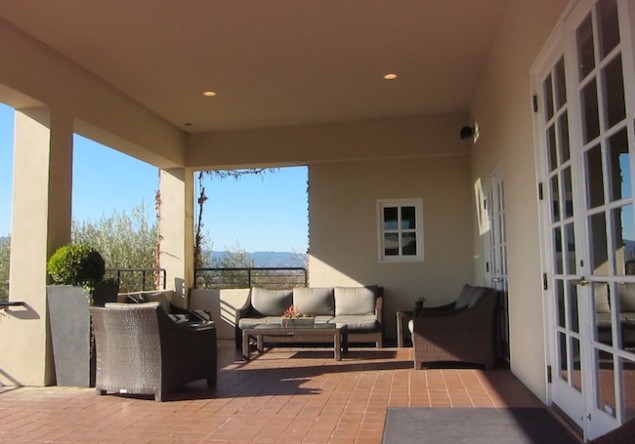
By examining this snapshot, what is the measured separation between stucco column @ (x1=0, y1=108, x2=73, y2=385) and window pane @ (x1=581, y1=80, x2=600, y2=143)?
14.5ft

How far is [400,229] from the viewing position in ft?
25.6

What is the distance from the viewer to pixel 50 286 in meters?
4.86

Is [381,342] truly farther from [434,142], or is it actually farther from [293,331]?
[434,142]

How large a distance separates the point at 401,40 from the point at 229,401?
348 cm

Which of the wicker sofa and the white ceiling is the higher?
the white ceiling

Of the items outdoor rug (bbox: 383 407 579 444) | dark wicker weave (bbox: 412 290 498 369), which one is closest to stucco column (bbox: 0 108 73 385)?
outdoor rug (bbox: 383 407 579 444)

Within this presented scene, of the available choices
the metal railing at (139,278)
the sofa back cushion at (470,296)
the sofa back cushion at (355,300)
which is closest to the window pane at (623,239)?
the sofa back cushion at (470,296)

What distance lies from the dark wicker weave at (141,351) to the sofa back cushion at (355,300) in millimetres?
3211

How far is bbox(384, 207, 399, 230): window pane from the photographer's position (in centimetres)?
782

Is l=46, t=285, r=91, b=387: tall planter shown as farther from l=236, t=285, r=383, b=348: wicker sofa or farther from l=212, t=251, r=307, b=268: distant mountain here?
l=212, t=251, r=307, b=268: distant mountain

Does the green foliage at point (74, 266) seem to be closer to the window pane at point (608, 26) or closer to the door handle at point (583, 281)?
the door handle at point (583, 281)

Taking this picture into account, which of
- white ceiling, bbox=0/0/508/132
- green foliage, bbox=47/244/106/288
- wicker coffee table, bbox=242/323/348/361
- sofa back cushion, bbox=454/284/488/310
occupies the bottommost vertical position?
wicker coffee table, bbox=242/323/348/361

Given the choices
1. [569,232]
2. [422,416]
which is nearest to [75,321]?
[422,416]

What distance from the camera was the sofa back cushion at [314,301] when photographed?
7.43 metres
